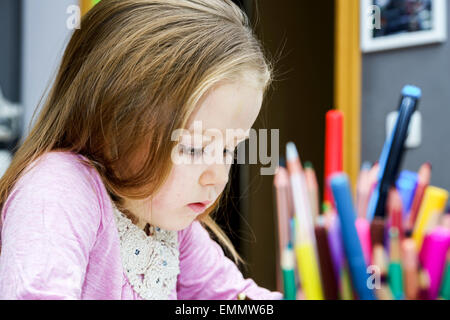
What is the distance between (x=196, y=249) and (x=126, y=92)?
0.22 m

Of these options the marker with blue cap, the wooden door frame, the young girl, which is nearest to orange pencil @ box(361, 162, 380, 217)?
the marker with blue cap

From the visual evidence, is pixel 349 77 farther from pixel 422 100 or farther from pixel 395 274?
pixel 395 274

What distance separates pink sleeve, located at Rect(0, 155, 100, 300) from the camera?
0.28 m

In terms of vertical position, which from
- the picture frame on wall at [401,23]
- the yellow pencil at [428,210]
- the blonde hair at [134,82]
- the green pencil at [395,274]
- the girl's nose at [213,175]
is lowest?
the green pencil at [395,274]

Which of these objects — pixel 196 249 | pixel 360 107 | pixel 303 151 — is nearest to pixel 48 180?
pixel 196 249

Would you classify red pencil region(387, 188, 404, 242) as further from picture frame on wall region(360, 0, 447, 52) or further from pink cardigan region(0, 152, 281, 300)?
picture frame on wall region(360, 0, 447, 52)

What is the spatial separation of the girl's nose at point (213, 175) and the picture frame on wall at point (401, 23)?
444 millimetres

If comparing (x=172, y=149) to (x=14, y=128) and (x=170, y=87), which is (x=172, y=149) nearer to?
(x=170, y=87)

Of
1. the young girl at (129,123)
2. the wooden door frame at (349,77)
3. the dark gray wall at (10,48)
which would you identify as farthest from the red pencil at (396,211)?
the dark gray wall at (10,48)

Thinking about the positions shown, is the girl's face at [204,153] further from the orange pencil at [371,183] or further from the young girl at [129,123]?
the orange pencil at [371,183]

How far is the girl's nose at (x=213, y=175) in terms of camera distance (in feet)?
1.17

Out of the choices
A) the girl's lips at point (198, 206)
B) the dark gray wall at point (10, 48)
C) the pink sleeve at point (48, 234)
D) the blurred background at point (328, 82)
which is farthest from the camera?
the dark gray wall at point (10, 48)

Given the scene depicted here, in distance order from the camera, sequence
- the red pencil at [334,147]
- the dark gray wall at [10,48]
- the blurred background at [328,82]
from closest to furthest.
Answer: the red pencil at [334,147] < the blurred background at [328,82] < the dark gray wall at [10,48]

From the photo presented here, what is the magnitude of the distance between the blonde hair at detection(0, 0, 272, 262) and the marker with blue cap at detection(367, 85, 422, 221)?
125 mm
